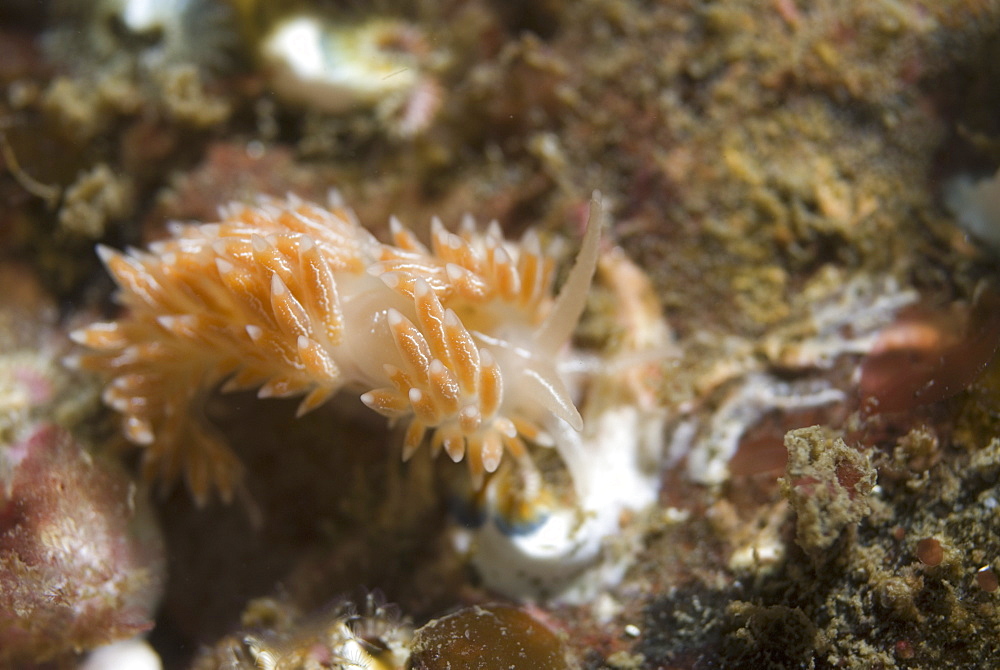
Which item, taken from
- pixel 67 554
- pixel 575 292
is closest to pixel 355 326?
pixel 575 292

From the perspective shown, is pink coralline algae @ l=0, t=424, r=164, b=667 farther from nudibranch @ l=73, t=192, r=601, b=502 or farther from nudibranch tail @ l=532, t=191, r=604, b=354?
nudibranch tail @ l=532, t=191, r=604, b=354

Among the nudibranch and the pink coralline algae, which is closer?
the nudibranch

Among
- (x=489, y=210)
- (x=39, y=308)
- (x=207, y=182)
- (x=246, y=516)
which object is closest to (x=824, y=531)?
(x=489, y=210)

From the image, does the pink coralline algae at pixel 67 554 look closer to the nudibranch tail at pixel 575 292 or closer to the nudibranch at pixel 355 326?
the nudibranch at pixel 355 326

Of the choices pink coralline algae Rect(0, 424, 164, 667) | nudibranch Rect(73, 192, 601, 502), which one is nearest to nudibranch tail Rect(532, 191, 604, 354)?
nudibranch Rect(73, 192, 601, 502)

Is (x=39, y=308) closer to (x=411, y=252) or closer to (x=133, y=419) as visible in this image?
(x=133, y=419)

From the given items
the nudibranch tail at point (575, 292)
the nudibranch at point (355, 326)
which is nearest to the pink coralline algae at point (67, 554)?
the nudibranch at point (355, 326)

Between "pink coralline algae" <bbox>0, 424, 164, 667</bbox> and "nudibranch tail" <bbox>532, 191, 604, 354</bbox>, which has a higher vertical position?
"nudibranch tail" <bbox>532, 191, 604, 354</bbox>
